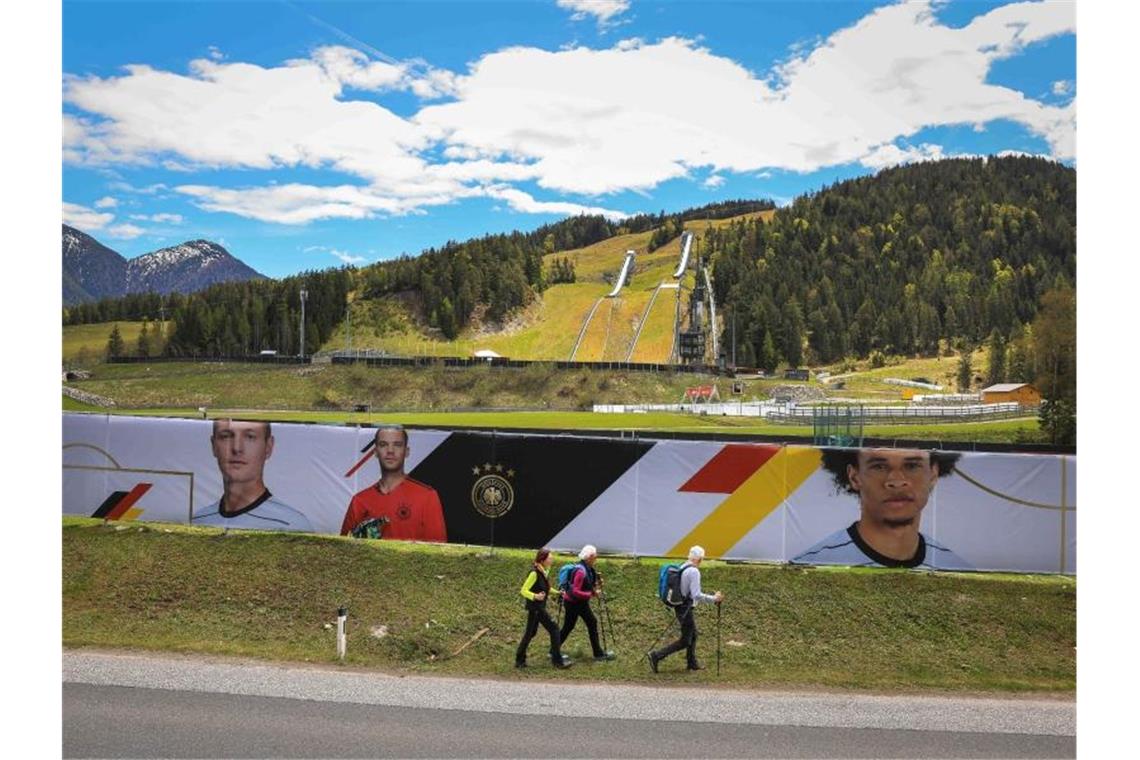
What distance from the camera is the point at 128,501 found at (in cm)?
2003

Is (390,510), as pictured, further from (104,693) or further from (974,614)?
(974,614)

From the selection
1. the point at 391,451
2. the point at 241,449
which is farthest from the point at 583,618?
the point at 241,449

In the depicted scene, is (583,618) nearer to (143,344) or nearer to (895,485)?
(895,485)

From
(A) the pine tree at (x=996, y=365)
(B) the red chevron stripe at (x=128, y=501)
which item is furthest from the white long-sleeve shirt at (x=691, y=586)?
(A) the pine tree at (x=996, y=365)

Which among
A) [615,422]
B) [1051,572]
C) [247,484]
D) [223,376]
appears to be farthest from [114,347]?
[1051,572]

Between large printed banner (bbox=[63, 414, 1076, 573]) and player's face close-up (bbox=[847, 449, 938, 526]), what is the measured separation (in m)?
0.03

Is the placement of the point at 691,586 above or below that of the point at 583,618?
above

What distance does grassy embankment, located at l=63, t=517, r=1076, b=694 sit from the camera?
1380 centimetres

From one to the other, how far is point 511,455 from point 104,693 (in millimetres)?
9040

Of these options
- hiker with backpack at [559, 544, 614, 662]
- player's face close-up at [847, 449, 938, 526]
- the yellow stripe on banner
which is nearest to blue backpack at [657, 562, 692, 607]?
hiker with backpack at [559, 544, 614, 662]

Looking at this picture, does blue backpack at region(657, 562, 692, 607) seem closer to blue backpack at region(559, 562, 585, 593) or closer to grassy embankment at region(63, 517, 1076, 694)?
grassy embankment at region(63, 517, 1076, 694)

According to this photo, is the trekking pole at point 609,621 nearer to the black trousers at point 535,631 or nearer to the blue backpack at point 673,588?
the black trousers at point 535,631

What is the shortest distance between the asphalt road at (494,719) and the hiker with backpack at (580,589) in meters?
1.27

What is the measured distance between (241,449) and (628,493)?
29.7ft
